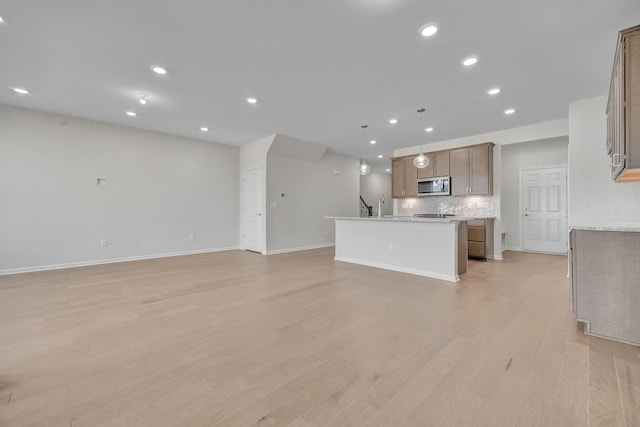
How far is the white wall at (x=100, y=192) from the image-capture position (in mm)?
4414

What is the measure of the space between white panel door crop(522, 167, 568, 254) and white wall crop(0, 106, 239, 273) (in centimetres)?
758

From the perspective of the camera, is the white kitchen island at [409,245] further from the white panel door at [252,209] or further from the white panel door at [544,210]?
the white panel door at [544,210]

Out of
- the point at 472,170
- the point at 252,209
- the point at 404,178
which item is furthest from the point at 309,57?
the point at 404,178

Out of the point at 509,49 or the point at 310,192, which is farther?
the point at 310,192

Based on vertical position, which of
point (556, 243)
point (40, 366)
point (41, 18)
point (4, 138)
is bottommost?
point (40, 366)

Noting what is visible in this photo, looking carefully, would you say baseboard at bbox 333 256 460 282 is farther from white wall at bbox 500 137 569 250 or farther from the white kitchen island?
white wall at bbox 500 137 569 250

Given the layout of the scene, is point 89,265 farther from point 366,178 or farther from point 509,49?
point 366,178

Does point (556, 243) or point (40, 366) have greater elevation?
point (556, 243)

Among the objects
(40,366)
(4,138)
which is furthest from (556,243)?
(4,138)

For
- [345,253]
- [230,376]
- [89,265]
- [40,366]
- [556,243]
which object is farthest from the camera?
[556,243]

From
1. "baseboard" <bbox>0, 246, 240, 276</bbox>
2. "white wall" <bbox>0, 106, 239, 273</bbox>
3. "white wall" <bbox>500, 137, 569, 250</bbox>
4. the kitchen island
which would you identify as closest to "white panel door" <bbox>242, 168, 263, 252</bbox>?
"white wall" <bbox>0, 106, 239, 273</bbox>

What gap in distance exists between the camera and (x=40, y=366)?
1812 millimetres

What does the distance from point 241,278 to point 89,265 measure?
3.30 m

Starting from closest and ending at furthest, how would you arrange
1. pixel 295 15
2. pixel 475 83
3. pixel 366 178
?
pixel 295 15, pixel 475 83, pixel 366 178
